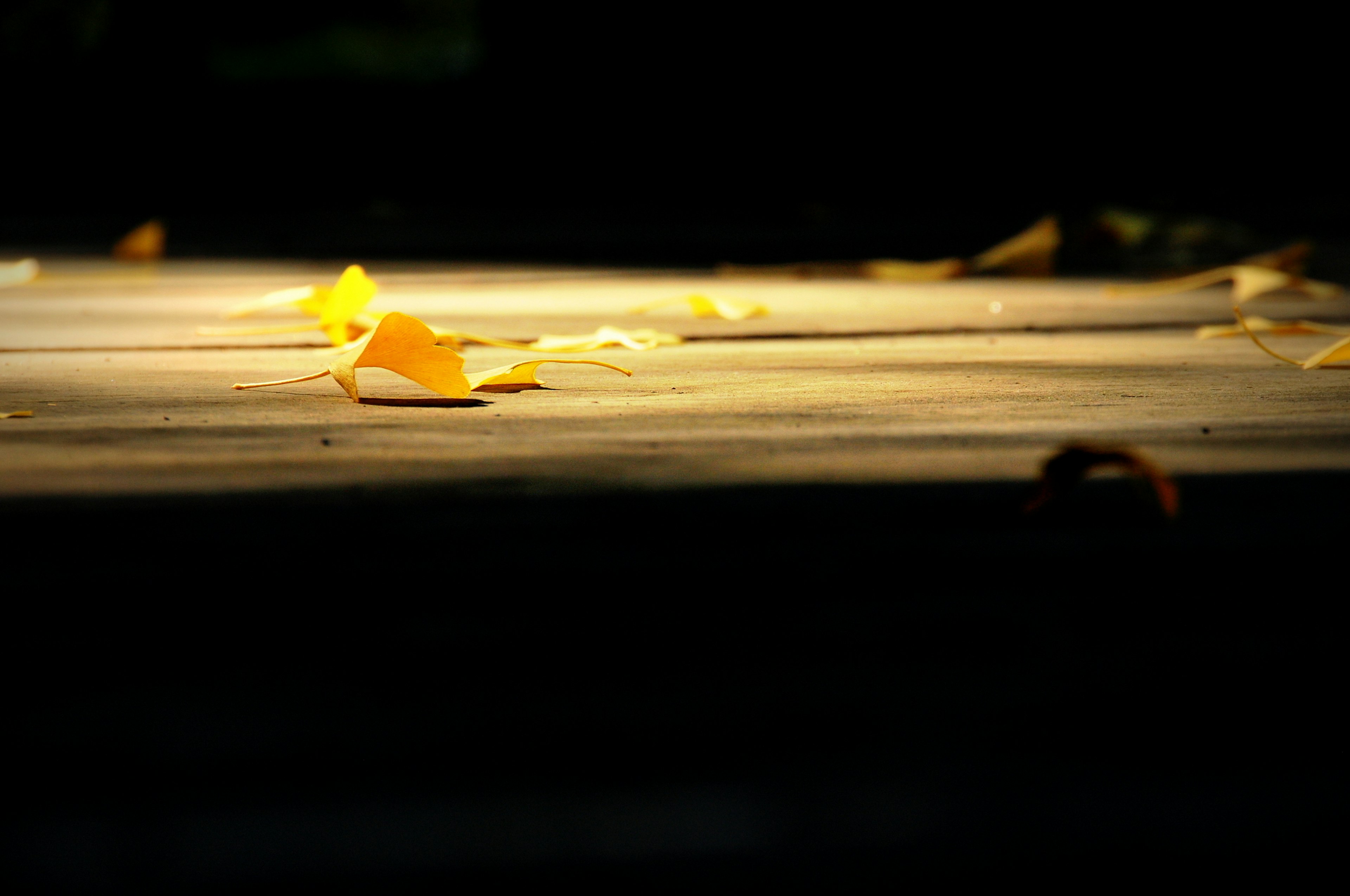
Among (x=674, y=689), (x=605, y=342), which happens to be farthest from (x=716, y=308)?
(x=674, y=689)

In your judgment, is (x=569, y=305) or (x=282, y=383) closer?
(x=282, y=383)

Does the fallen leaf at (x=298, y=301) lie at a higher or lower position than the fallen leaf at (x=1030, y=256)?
lower

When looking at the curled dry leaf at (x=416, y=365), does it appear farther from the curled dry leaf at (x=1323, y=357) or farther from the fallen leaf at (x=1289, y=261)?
the fallen leaf at (x=1289, y=261)

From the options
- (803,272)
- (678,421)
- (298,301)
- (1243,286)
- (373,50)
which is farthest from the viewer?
→ (373,50)

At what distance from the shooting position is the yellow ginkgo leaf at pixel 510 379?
111cm

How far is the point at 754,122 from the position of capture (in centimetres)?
595

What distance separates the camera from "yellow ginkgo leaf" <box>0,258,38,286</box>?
235 centimetres

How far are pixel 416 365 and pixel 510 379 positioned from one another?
8cm

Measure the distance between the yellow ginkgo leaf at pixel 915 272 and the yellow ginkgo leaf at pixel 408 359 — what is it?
1.38m

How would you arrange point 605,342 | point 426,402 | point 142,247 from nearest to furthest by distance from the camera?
point 426,402 < point 605,342 < point 142,247

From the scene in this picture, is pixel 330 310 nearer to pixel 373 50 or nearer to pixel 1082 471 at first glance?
pixel 1082 471

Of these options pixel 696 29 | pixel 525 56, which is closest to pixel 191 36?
pixel 525 56

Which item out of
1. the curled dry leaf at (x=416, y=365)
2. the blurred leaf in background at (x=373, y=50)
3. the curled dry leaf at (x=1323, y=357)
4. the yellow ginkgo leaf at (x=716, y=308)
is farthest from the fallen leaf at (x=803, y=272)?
the blurred leaf in background at (x=373, y=50)

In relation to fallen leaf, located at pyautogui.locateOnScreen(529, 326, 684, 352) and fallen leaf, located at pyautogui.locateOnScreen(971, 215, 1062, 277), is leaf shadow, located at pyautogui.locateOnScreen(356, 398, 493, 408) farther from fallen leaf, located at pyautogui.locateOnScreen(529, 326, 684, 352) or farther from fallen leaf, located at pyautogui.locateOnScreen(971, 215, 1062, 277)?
fallen leaf, located at pyautogui.locateOnScreen(971, 215, 1062, 277)
